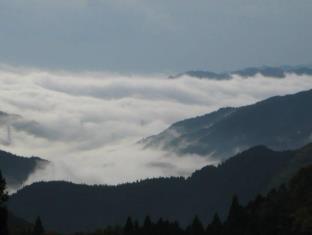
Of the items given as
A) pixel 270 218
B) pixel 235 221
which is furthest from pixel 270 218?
pixel 235 221

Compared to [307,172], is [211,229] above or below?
below

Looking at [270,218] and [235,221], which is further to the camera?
[235,221]

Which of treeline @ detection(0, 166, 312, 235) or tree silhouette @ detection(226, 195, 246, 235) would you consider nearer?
treeline @ detection(0, 166, 312, 235)

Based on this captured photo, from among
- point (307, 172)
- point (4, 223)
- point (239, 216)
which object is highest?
point (307, 172)

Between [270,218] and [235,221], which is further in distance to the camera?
[235,221]

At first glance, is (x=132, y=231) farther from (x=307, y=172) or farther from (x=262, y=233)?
(x=307, y=172)

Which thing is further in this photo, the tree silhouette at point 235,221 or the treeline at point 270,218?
the tree silhouette at point 235,221

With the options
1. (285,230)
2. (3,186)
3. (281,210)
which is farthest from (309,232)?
(3,186)

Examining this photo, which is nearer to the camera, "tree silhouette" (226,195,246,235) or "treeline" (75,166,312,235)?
"treeline" (75,166,312,235)

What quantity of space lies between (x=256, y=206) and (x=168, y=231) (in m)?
26.7

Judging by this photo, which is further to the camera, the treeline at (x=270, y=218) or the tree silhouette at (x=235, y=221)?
the tree silhouette at (x=235, y=221)

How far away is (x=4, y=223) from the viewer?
6775cm

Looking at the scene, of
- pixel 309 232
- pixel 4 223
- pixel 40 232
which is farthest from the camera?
pixel 40 232

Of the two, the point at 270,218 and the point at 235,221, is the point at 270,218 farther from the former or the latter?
the point at 235,221
